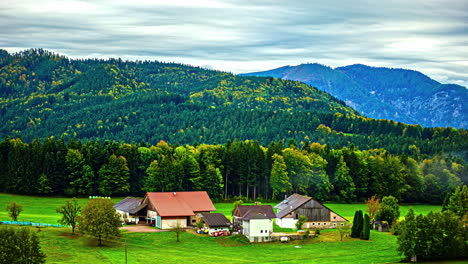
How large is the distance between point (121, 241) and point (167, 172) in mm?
46912

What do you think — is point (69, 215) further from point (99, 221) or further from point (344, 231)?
point (344, 231)

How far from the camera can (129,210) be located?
101125 mm

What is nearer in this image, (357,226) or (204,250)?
(204,250)

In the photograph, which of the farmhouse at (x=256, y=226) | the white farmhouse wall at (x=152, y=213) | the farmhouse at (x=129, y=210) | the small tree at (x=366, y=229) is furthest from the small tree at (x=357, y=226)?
the farmhouse at (x=129, y=210)

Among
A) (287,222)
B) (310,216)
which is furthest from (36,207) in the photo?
(310,216)

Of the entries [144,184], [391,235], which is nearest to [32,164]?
[144,184]

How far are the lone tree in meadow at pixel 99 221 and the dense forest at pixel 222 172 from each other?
43.3m

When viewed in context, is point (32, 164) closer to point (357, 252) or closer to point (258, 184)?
point (258, 184)

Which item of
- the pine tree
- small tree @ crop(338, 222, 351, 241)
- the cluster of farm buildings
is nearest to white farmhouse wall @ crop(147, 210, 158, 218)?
the cluster of farm buildings

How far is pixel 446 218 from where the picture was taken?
78.1m

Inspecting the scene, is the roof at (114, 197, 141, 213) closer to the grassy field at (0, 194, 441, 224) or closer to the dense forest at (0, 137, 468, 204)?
the grassy field at (0, 194, 441, 224)

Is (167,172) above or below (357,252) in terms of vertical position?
above

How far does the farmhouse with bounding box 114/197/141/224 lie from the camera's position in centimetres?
9875

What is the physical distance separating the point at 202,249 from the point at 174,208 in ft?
64.3
